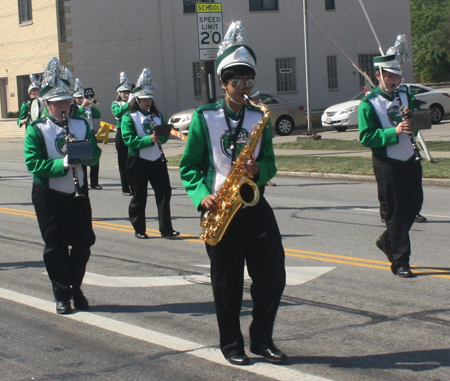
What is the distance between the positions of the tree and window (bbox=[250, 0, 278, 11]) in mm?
32486

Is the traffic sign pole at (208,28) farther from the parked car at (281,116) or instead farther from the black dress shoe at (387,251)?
the parked car at (281,116)

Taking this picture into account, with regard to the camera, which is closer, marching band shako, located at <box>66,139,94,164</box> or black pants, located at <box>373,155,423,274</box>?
marching band shako, located at <box>66,139,94,164</box>

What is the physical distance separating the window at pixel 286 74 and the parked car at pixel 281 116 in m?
8.21

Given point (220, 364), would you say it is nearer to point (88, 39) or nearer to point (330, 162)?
point (330, 162)

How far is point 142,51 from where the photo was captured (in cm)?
3334

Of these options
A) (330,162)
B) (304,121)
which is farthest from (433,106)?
(330,162)

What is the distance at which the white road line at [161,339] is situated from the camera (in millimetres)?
4672

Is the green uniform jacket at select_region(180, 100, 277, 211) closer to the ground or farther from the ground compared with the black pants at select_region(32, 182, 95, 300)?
farther from the ground

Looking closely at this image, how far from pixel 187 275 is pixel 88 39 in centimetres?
2673

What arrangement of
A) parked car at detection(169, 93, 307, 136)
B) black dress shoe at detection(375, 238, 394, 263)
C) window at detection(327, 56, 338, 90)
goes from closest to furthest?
black dress shoe at detection(375, 238, 394, 263) → parked car at detection(169, 93, 307, 136) → window at detection(327, 56, 338, 90)

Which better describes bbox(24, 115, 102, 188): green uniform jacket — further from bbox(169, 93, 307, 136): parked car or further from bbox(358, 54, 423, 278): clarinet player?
bbox(169, 93, 307, 136): parked car

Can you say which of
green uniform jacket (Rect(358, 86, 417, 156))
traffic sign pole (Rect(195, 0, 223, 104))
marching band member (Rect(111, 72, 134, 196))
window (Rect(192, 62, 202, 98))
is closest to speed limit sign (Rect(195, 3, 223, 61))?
traffic sign pole (Rect(195, 0, 223, 104))

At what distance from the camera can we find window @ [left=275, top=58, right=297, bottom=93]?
35688 millimetres

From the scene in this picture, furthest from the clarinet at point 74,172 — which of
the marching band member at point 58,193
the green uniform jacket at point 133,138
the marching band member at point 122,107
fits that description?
the marching band member at point 122,107
